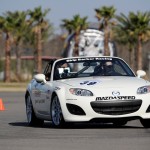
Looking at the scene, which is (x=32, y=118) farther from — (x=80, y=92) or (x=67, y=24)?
(x=67, y=24)

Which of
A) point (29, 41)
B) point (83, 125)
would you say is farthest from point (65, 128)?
point (29, 41)

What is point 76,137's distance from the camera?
13.4 m

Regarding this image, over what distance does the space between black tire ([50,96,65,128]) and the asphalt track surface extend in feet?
0.61

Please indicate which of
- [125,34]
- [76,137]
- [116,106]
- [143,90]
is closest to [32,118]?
[116,106]

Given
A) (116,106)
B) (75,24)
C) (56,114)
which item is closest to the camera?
(116,106)

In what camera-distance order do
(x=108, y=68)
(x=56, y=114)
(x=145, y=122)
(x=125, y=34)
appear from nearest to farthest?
(x=145, y=122) < (x=56, y=114) < (x=108, y=68) < (x=125, y=34)

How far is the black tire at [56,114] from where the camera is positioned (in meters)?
15.4

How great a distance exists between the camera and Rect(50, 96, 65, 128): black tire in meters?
15.4

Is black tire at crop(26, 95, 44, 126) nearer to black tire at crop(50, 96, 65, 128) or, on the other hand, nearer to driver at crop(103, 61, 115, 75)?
black tire at crop(50, 96, 65, 128)

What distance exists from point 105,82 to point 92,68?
1.35 metres

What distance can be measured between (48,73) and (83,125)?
1.32m

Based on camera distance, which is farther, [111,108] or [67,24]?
[67,24]

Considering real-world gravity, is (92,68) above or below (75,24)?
above

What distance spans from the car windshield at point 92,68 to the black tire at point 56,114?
2.56 feet
